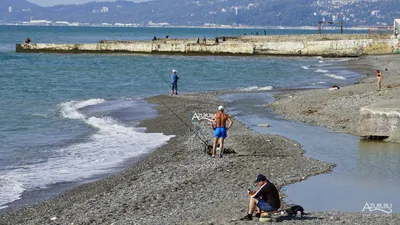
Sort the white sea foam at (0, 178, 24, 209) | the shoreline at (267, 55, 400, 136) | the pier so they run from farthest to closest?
the shoreline at (267, 55, 400, 136) → the pier → the white sea foam at (0, 178, 24, 209)

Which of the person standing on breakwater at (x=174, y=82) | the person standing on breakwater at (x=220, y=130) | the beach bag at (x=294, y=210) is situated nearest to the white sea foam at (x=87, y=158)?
the person standing on breakwater at (x=220, y=130)

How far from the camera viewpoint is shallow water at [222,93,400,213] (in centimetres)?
1291

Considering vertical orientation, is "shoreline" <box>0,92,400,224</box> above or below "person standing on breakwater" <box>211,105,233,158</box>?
below

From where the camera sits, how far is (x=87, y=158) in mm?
17984

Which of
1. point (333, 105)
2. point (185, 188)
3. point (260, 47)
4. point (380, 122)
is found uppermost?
point (380, 122)

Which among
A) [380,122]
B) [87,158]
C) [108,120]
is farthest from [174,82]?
[87,158]

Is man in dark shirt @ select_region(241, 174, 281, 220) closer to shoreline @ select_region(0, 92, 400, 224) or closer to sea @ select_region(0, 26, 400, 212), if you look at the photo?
shoreline @ select_region(0, 92, 400, 224)

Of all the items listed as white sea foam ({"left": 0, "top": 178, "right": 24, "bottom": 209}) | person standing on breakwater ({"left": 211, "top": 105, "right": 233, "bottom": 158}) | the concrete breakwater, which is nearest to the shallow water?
person standing on breakwater ({"left": 211, "top": 105, "right": 233, "bottom": 158})

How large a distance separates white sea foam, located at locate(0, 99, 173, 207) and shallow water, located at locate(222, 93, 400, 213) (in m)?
3.98

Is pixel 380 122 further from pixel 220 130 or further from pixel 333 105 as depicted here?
pixel 333 105

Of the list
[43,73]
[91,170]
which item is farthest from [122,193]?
[43,73]

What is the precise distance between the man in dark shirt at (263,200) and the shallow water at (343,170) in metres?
1.02

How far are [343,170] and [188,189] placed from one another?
3.87 m

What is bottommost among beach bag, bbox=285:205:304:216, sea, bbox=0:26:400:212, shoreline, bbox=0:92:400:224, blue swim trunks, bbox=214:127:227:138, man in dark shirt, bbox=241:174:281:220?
sea, bbox=0:26:400:212
